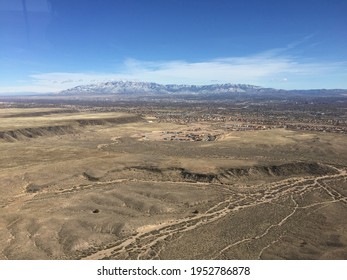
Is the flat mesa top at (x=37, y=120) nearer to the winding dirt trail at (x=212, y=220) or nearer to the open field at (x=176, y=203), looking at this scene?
the open field at (x=176, y=203)

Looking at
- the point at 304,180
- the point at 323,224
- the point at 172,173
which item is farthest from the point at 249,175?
the point at 323,224

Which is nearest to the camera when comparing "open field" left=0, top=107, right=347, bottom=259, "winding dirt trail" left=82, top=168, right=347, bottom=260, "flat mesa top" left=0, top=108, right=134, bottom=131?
"winding dirt trail" left=82, top=168, right=347, bottom=260

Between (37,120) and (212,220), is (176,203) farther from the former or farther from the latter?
(37,120)

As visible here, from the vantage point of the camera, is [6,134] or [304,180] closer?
[304,180]

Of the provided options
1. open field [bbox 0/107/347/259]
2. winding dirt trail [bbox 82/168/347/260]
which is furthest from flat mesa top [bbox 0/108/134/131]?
winding dirt trail [bbox 82/168/347/260]

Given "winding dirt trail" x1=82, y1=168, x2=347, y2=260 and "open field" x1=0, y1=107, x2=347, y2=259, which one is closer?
"winding dirt trail" x1=82, y1=168, x2=347, y2=260

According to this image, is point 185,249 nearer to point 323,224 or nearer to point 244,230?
point 244,230

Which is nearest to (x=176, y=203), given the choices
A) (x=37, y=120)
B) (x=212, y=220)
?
(x=212, y=220)

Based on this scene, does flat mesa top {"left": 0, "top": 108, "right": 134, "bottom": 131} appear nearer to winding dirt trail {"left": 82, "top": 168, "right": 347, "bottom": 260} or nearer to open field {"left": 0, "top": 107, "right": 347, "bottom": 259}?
open field {"left": 0, "top": 107, "right": 347, "bottom": 259}
